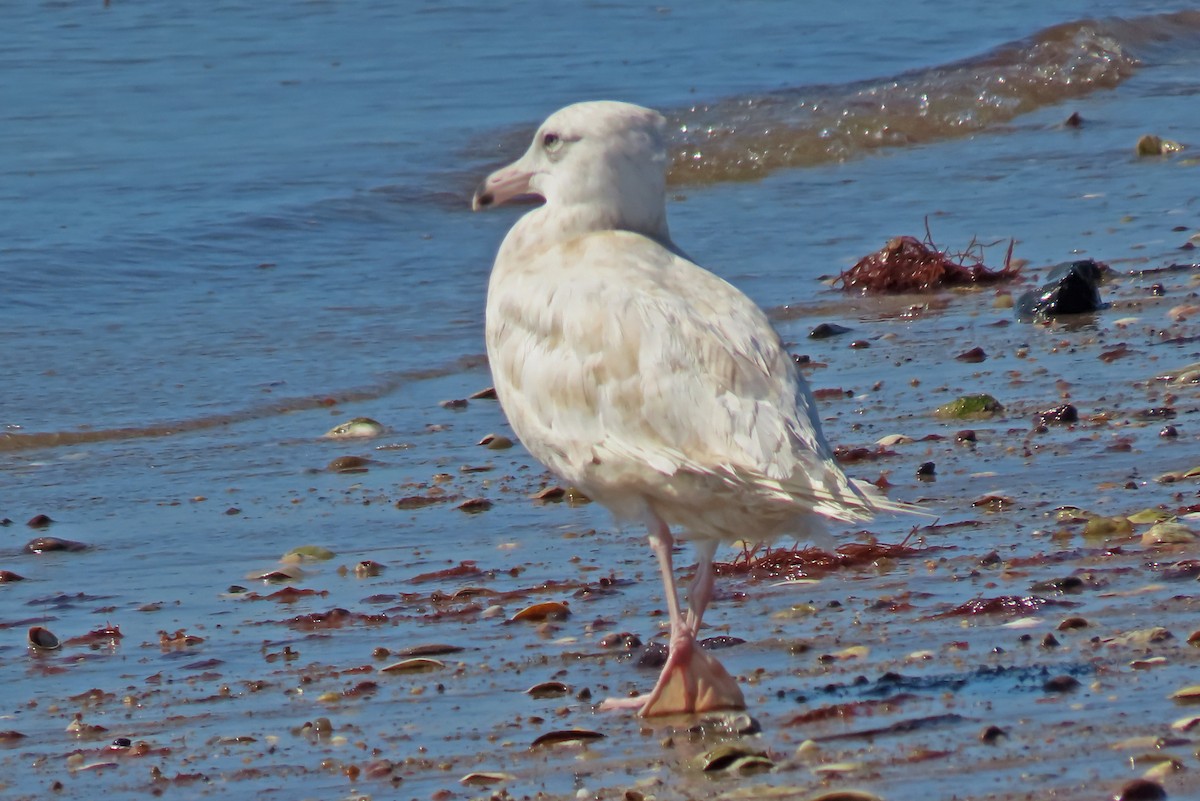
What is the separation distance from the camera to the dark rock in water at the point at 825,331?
7.64m

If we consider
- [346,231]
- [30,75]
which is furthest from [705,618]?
[30,75]

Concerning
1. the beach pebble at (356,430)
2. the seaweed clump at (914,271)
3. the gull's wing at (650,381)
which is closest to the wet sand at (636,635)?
the beach pebble at (356,430)

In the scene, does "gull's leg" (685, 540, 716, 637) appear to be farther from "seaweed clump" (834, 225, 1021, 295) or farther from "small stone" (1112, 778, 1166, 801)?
"seaweed clump" (834, 225, 1021, 295)

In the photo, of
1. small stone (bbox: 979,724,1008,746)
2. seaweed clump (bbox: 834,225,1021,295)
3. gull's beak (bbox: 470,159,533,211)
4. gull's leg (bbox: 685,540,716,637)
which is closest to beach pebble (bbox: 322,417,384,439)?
gull's beak (bbox: 470,159,533,211)

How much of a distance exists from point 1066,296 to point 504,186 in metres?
3.26

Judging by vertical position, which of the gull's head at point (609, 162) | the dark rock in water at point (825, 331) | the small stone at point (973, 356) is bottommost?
the dark rock in water at point (825, 331)

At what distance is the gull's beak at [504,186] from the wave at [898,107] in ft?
25.0

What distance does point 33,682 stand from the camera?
4.34m

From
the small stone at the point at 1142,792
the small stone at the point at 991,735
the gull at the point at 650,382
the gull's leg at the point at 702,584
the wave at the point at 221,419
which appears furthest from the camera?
the wave at the point at 221,419

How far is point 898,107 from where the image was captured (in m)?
14.0

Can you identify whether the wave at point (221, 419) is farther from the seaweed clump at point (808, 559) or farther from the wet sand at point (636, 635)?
the seaweed clump at point (808, 559)

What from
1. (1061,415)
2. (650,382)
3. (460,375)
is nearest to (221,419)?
(460,375)

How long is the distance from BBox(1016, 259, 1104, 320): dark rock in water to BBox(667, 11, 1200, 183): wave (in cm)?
512

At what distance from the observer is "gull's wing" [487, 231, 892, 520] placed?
12.0 ft
